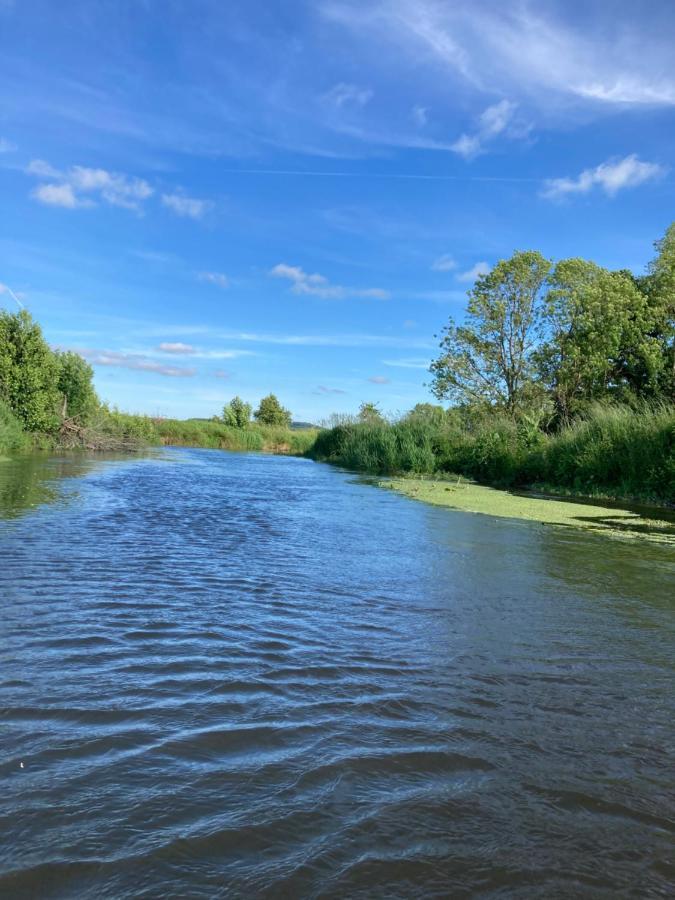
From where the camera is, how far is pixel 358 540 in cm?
905

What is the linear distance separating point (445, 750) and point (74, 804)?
160 cm

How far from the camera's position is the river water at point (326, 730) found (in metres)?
2.09

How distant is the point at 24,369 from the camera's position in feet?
99.1

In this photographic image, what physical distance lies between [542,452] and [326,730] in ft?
69.2

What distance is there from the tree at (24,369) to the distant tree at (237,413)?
129ft

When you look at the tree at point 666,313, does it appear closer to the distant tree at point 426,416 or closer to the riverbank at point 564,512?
the distant tree at point 426,416

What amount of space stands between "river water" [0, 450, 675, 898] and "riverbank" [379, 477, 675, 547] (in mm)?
4840

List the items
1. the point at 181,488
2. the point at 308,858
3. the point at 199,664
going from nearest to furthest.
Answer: the point at 308,858 < the point at 199,664 < the point at 181,488

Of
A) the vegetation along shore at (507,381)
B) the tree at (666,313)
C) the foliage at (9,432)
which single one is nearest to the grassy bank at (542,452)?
the vegetation along shore at (507,381)

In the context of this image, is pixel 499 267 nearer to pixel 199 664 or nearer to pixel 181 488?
pixel 181 488

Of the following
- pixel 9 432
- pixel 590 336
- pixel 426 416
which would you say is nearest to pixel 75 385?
pixel 9 432

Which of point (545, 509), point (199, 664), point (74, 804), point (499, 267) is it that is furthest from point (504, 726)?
point (499, 267)

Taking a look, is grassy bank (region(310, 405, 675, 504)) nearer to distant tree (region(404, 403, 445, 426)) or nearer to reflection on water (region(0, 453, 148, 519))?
distant tree (region(404, 403, 445, 426))

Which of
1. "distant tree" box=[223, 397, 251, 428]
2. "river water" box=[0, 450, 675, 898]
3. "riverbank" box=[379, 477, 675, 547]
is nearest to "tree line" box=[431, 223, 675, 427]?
"riverbank" box=[379, 477, 675, 547]
